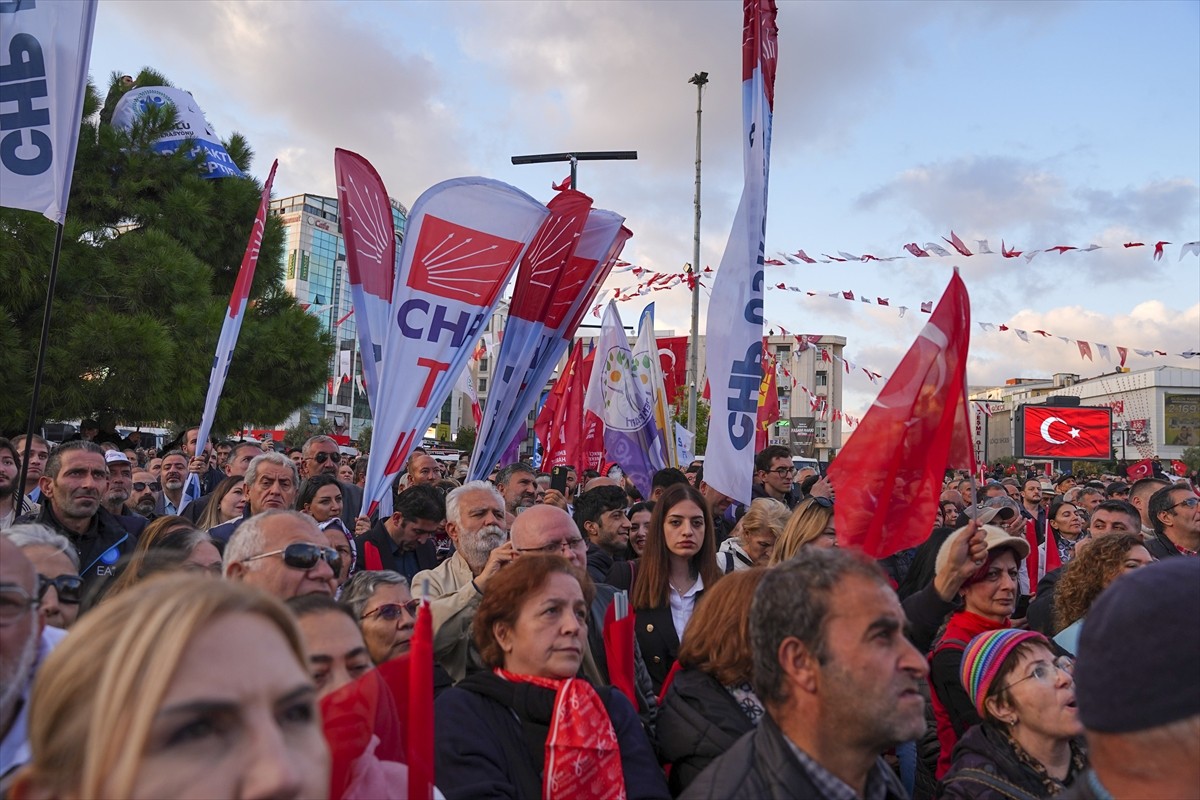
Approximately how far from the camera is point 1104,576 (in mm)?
4633

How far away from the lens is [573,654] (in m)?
3.36

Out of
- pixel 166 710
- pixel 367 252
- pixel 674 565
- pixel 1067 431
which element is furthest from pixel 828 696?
pixel 1067 431

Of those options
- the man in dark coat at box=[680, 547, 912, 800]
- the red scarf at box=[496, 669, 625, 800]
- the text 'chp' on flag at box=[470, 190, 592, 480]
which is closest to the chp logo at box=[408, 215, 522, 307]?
the text 'chp' on flag at box=[470, 190, 592, 480]

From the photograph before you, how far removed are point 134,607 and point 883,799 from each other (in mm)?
2033

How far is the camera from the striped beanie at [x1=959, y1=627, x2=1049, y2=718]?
3.48 meters

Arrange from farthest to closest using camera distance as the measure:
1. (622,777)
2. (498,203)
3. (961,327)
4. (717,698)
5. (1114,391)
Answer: (1114,391) < (498,203) < (961,327) < (717,698) < (622,777)

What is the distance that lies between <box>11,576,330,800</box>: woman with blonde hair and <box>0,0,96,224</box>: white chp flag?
4.35 meters

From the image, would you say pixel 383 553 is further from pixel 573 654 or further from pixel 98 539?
pixel 573 654

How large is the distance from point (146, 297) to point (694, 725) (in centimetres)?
1528

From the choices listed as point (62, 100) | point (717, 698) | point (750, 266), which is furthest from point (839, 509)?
point (62, 100)

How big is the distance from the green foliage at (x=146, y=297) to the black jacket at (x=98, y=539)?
981 cm

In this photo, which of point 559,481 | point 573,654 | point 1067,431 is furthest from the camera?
point 1067,431

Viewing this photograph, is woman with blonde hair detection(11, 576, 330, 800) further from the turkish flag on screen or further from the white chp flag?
the turkish flag on screen

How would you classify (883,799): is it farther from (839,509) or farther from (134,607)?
(134,607)
